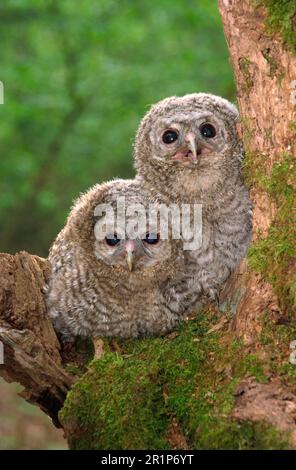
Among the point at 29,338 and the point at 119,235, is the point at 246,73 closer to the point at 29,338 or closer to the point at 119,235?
the point at 119,235

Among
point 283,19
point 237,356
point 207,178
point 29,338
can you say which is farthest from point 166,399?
point 283,19

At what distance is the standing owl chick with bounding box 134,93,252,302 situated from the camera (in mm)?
4172

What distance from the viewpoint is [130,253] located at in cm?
393

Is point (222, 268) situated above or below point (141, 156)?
below

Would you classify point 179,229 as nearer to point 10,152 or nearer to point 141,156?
point 141,156

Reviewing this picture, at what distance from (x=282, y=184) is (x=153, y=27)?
647cm

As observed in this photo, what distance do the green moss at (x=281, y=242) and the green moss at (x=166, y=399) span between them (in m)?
0.36

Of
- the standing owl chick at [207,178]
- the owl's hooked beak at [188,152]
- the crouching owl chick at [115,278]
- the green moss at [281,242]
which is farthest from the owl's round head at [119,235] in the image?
the green moss at [281,242]

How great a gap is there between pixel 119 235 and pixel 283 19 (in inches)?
55.1

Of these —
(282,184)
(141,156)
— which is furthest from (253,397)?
(141,156)

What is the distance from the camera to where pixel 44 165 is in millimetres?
10133

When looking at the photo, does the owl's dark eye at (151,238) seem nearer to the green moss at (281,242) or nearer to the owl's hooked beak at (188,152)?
the owl's hooked beak at (188,152)

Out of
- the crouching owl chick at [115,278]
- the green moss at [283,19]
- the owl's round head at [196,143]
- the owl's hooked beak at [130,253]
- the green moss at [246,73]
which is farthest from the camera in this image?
the owl's round head at [196,143]

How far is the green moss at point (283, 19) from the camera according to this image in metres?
3.42
